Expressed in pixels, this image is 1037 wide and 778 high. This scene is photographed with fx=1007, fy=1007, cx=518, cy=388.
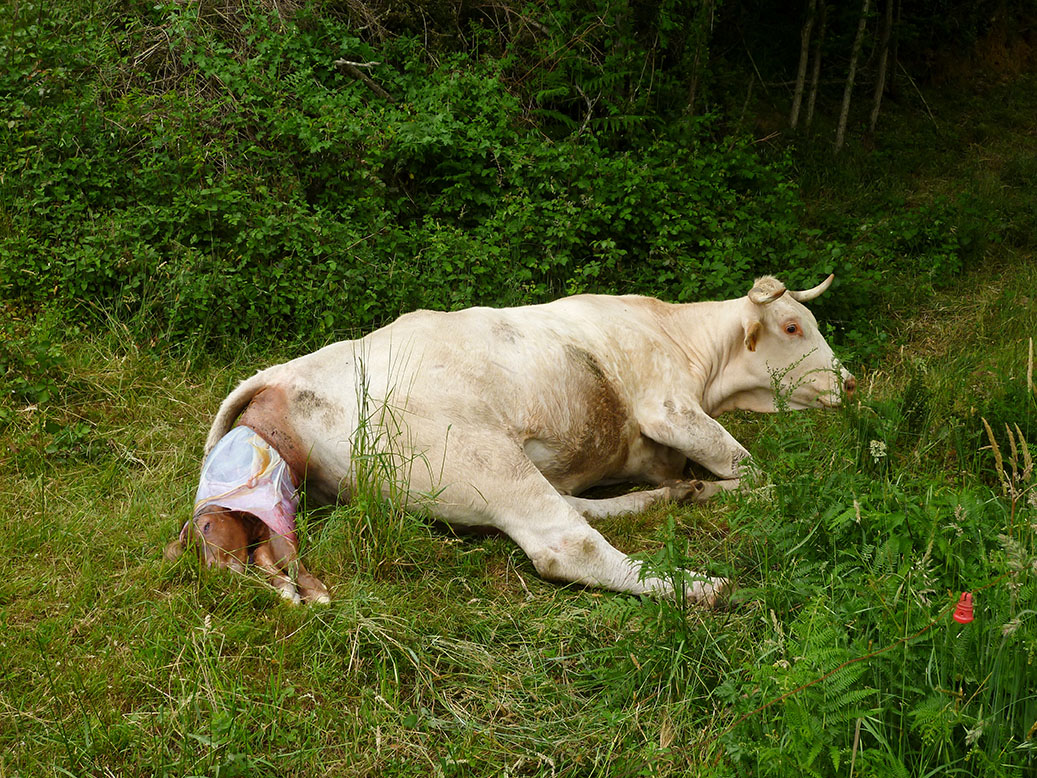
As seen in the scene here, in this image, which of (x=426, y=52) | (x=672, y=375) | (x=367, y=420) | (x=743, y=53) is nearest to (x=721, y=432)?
(x=672, y=375)

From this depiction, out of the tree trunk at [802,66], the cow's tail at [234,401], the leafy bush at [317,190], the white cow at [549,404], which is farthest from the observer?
the tree trunk at [802,66]

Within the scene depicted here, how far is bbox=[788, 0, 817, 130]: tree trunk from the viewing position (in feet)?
33.3

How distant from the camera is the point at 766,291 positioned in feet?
19.1

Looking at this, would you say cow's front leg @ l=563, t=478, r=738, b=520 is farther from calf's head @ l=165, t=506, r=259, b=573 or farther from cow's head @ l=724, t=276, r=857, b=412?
calf's head @ l=165, t=506, r=259, b=573

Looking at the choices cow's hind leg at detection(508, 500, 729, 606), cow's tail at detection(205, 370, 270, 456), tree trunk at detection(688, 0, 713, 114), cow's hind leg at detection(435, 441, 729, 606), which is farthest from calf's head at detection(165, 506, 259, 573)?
tree trunk at detection(688, 0, 713, 114)

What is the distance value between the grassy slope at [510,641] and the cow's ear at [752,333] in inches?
37.7

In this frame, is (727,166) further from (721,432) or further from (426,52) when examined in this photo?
(721,432)

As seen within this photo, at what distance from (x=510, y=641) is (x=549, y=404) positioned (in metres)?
1.33

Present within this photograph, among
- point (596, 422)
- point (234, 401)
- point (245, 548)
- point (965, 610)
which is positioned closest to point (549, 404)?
point (596, 422)

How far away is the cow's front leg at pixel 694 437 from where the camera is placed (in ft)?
17.4

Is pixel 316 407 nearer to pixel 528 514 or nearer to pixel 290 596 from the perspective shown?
pixel 290 596

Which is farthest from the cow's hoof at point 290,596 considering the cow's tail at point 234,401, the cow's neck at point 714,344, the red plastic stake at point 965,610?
the cow's neck at point 714,344

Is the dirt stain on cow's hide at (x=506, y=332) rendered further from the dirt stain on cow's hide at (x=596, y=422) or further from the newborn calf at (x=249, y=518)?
the newborn calf at (x=249, y=518)

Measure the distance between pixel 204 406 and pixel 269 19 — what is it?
13.5ft
